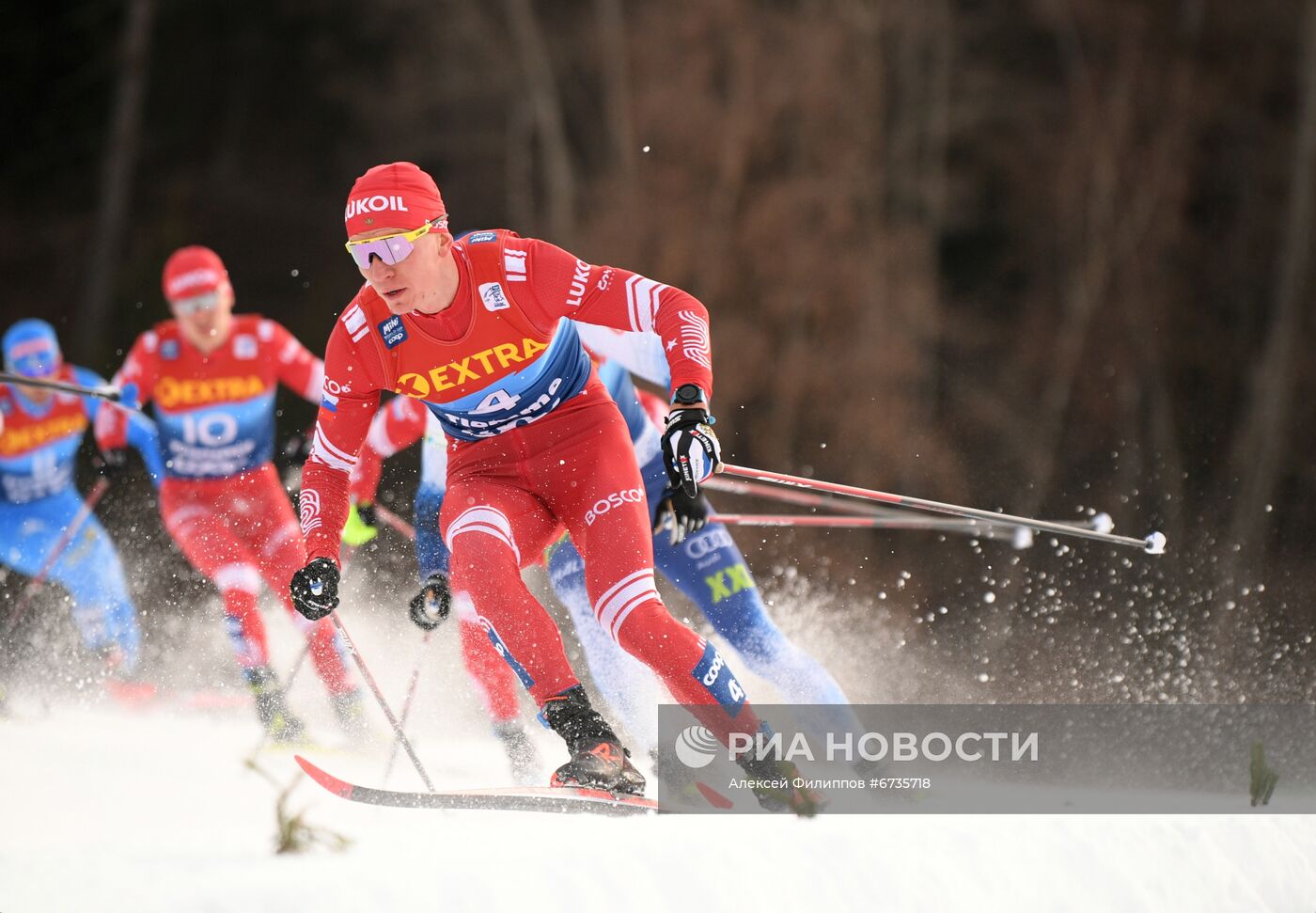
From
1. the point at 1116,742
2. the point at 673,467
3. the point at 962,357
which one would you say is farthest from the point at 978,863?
the point at 962,357

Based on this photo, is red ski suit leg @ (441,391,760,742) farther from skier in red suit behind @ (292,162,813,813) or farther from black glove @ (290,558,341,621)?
black glove @ (290,558,341,621)

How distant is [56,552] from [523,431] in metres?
4.01

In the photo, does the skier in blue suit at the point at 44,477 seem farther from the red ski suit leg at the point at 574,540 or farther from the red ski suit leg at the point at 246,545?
the red ski suit leg at the point at 574,540

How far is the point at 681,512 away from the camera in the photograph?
4.55 metres

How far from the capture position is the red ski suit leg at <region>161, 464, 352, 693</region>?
232 inches

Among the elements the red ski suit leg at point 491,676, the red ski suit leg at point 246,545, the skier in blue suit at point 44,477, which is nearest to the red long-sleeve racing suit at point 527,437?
the red ski suit leg at point 491,676

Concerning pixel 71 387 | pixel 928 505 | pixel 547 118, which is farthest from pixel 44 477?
pixel 547 118

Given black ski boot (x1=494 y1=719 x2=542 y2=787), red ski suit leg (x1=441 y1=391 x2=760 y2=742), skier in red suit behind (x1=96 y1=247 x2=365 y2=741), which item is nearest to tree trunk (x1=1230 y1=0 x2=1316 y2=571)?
skier in red suit behind (x1=96 y1=247 x2=365 y2=741)

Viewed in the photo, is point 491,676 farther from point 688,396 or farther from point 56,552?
point 56,552

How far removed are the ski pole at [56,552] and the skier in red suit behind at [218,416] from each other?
463mm

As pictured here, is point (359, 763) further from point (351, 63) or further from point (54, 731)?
point (351, 63)

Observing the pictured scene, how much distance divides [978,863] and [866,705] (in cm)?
244

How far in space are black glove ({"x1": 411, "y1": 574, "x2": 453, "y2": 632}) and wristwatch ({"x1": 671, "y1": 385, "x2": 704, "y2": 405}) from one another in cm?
128

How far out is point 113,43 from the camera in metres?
15.2
